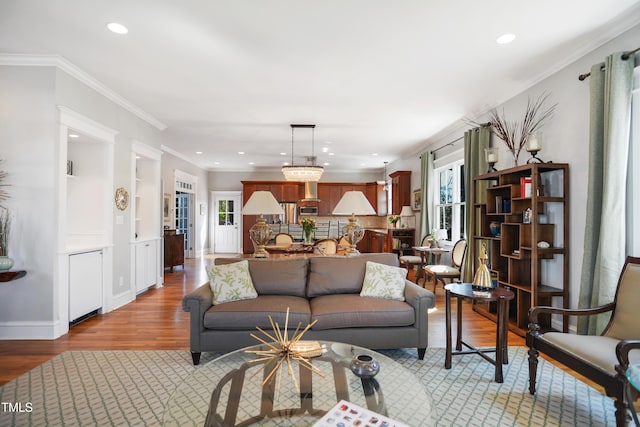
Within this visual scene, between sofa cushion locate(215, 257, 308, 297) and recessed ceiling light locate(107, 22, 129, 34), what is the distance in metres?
2.22

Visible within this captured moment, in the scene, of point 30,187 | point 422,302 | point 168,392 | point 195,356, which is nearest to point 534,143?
point 422,302

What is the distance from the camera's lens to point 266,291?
339 cm

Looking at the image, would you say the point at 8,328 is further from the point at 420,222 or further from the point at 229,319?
the point at 420,222

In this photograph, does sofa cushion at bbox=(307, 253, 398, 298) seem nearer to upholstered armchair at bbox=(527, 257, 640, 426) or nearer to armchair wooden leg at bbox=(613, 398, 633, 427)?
upholstered armchair at bbox=(527, 257, 640, 426)

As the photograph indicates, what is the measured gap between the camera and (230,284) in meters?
3.18

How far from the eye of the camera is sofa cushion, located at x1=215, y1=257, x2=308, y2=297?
134 inches

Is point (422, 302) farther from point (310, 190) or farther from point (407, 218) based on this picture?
point (310, 190)

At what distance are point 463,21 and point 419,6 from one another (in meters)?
0.45

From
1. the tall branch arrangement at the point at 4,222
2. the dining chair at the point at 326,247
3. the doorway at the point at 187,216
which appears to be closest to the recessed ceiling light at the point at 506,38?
the dining chair at the point at 326,247

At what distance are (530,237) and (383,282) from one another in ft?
5.55

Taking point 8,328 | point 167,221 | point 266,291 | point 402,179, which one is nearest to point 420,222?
point 402,179

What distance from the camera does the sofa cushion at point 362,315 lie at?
2.89 metres

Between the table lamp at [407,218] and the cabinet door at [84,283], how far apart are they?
6.08 meters

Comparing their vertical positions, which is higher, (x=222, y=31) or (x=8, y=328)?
(x=222, y=31)
